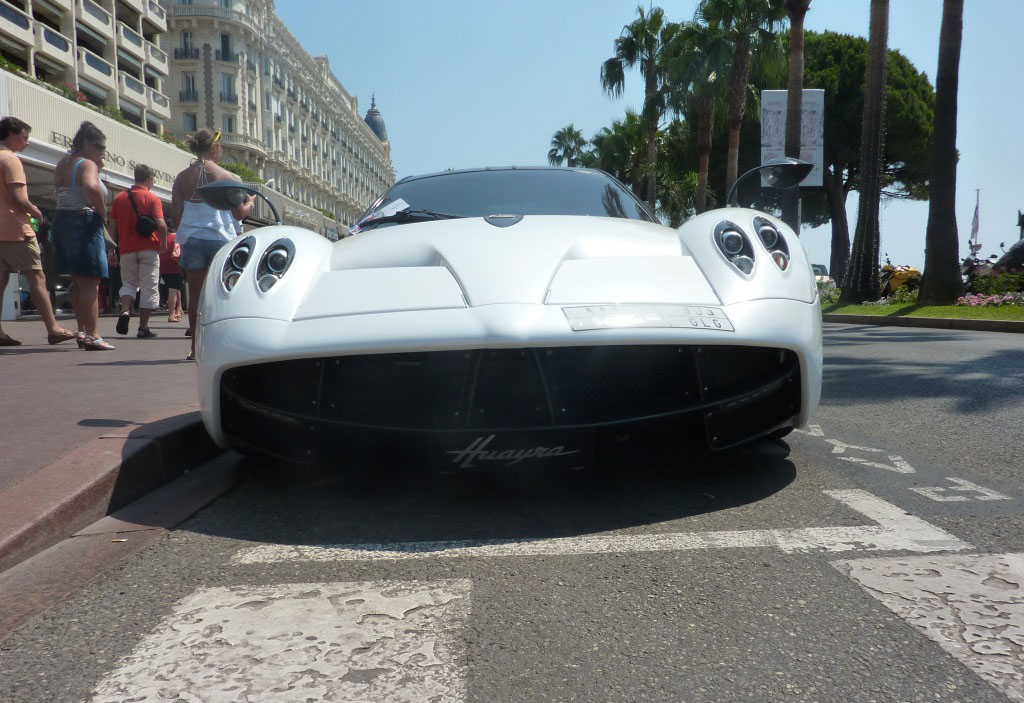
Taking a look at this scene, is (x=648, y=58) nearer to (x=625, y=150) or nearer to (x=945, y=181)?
(x=625, y=150)

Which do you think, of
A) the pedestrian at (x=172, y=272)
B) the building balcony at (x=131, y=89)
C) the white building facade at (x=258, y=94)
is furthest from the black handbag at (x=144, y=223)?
the white building facade at (x=258, y=94)

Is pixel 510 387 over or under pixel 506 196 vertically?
under

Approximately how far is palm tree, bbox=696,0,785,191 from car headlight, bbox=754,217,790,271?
933 inches

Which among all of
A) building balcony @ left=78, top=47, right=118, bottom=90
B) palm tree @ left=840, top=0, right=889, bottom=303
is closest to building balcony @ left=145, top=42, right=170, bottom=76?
building balcony @ left=78, top=47, right=118, bottom=90

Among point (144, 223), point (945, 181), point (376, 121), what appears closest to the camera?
point (144, 223)

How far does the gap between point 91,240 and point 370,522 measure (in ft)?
15.6

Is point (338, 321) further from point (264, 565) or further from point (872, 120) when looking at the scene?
point (872, 120)

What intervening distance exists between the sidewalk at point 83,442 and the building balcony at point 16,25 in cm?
3087

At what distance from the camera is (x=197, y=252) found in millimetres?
5727

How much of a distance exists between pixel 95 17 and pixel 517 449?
4364 centimetres

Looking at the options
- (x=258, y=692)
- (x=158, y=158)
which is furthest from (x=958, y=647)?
(x=158, y=158)

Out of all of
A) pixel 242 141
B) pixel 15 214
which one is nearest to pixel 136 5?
pixel 242 141

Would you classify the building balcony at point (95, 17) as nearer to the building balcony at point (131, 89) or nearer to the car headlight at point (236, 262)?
the building balcony at point (131, 89)

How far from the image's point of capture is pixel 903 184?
40562 mm
